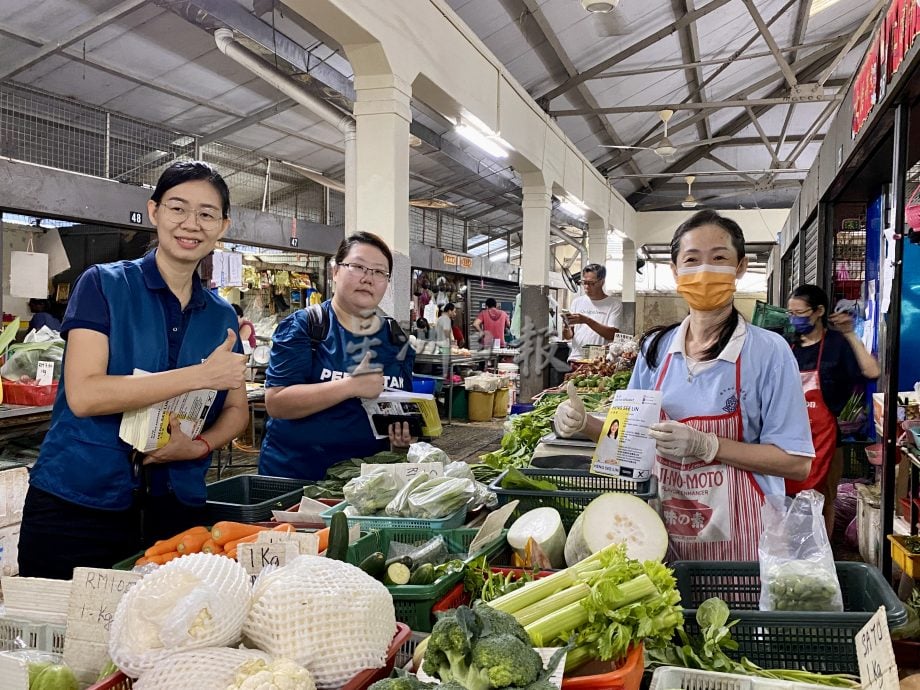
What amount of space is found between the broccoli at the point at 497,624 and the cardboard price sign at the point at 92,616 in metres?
0.70

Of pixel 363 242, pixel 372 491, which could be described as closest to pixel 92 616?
pixel 372 491

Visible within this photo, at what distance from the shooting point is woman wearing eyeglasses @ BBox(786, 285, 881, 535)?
198 inches

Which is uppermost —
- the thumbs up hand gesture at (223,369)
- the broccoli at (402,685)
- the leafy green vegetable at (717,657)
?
the thumbs up hand gesture at (223,369)

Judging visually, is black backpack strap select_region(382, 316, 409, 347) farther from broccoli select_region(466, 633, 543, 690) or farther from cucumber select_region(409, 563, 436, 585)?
broccoli select_region(466, 633, 543, 690)

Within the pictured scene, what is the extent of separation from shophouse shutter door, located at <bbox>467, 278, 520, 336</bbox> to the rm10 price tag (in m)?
16.4

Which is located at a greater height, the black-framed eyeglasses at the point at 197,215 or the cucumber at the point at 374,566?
the black-framed eyeglasses at the point at 197,215

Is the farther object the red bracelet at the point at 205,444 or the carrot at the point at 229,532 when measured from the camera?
the red bracelet at the point at 205,444

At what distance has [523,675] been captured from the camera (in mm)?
1146

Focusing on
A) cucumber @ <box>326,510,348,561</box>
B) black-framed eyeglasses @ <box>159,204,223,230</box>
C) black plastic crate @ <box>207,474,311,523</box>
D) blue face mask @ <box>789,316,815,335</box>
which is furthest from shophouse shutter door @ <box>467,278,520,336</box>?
cucumber @ <box>326,510,348,561</box>

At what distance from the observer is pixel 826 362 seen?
16.7 feet

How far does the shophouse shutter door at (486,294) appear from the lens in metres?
17.8

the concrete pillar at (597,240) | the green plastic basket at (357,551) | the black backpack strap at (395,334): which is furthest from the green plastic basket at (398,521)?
the concrete pillar at (597,240)

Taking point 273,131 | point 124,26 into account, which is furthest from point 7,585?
point 273,131

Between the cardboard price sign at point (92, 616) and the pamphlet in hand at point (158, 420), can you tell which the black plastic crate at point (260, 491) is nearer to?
the pamphlet in hand at point (158, 420)
